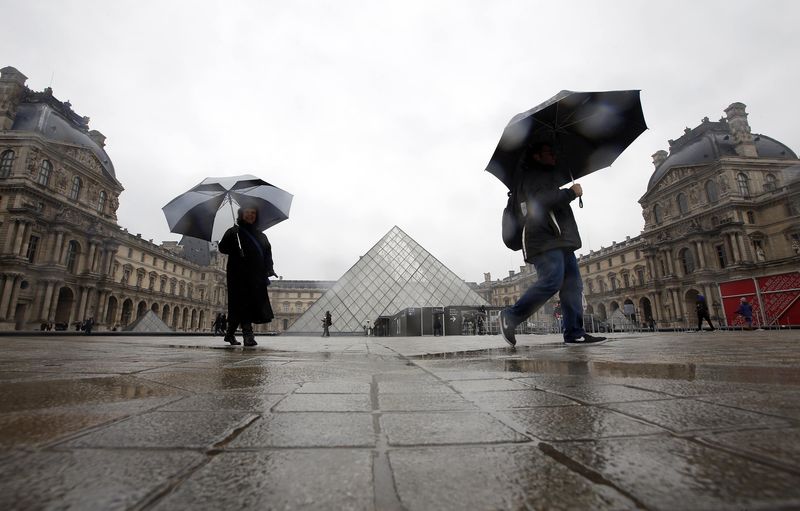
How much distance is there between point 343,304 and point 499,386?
63.6 feet

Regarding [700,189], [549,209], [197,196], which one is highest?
[700,189]

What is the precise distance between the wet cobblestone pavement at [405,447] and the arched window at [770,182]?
121ft

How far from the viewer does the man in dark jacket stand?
3449 millimetres

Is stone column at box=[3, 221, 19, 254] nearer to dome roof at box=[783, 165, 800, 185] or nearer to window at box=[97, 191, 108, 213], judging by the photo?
window at box=[97, 191, 108, 213]

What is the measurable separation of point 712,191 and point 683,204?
7.61 ft

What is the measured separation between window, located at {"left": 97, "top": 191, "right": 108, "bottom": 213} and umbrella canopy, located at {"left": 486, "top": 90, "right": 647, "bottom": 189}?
3620 centimetres

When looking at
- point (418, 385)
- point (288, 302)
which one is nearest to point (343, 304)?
point (418, 385)

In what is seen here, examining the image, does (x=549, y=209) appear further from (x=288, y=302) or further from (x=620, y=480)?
(x=288, y=302)

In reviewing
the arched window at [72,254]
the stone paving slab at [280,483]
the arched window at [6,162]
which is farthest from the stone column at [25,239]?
the stone paving slab at [280,483]

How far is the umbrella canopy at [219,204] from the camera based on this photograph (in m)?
4.93

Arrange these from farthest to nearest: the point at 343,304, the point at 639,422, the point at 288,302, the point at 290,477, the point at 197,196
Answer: the point at 288,302
the point at 343,304
the point at 197,196
the point at 639,422
the point at 290,477

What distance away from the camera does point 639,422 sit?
0.77 metres

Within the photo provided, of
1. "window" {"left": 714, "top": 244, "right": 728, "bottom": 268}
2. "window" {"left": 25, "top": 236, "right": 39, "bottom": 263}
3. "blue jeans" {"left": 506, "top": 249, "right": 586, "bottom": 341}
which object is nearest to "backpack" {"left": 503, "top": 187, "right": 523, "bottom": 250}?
"blue jeans" {"left": 506, "top": 249, "right": 586, "bottom": 341}

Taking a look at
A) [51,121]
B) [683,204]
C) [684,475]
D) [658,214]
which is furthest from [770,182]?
[51,121]
